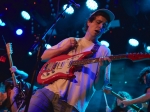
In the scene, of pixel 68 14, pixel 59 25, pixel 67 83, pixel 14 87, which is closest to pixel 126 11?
pixel 68 14

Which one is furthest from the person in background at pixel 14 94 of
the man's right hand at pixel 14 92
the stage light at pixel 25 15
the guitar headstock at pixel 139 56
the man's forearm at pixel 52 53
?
the guitar headstock at pixel 139 56

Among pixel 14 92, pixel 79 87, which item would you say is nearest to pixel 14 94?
pixel 14 92

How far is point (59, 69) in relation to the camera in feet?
9.06

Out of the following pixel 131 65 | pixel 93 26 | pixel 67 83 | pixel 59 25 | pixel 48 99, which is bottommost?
pixel 48 99

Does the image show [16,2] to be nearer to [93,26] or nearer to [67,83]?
[93,26]

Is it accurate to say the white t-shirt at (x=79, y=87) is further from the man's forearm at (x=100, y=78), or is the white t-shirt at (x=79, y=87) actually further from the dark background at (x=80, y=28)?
the dark background at (x=80, y=28)

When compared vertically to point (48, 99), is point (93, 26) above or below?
above

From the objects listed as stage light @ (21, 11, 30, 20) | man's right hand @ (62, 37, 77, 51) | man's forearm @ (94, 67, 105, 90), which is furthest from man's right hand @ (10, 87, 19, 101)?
man's forearm @ (94, 67, 105, 90)

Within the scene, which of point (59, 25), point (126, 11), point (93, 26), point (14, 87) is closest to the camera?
point (93, 26)

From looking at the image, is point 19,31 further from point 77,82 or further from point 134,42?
point 77,82

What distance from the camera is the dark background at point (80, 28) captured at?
654 centimetres

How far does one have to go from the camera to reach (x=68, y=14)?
6938mm

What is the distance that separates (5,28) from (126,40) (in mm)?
3672

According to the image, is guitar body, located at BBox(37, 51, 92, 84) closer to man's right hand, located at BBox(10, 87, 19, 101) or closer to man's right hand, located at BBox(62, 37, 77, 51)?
man's right hand, located at BBox(62, 37, 77, 51)
